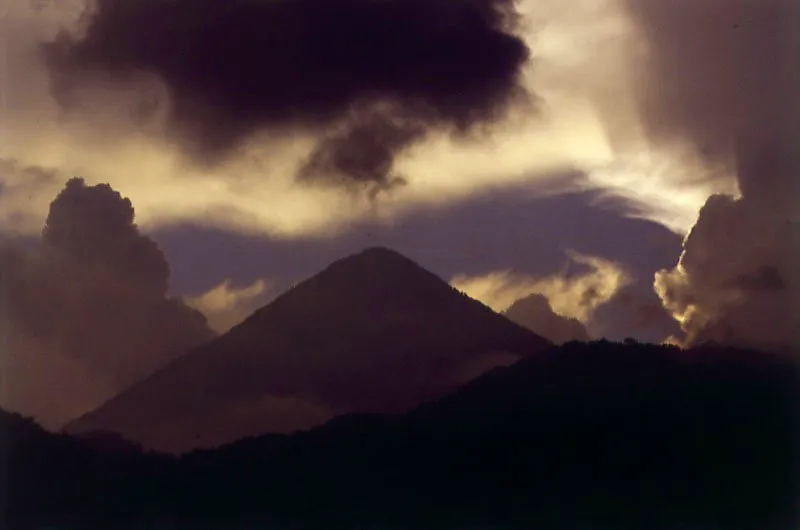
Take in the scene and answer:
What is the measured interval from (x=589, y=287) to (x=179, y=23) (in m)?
5.99

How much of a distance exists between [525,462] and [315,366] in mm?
2703

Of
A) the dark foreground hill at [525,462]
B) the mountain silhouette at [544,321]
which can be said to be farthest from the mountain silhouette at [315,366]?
the dark foreground hill at [525,462]

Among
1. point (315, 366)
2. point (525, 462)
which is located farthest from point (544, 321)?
point (315, 366)

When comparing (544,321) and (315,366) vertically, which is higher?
A: (544,321)

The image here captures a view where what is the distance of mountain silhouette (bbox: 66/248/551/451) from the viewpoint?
1000cm

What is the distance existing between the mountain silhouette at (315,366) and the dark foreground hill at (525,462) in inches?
9.9

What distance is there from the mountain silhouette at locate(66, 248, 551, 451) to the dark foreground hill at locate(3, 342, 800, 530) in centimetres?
25

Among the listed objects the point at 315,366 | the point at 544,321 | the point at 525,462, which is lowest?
the point at 525,462

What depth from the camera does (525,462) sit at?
9906 millimetres

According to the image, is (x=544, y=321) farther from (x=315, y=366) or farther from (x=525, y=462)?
(x=315, y=366)

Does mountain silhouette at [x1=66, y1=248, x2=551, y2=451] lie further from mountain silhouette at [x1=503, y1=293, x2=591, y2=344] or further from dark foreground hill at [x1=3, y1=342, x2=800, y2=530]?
dark foreground hill at [x1=3, y1=342, x2=800, y2=530]

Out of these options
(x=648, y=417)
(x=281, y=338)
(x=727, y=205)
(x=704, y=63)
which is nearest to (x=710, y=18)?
(x=704, y=63)

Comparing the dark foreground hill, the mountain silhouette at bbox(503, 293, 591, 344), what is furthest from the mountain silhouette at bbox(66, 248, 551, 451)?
the dark foreground hill

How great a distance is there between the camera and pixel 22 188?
10641mm
